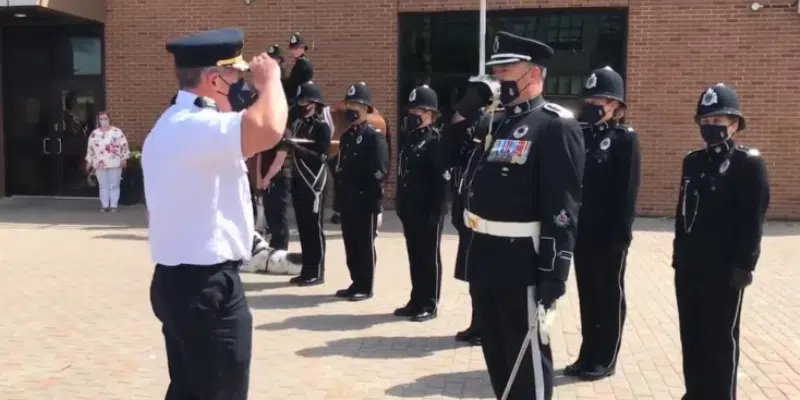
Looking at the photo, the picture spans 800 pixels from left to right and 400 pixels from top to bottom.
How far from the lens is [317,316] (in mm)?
6789

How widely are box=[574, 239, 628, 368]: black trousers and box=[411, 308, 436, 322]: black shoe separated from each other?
1.75 metres

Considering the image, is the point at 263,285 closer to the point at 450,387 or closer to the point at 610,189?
the point at 450,387

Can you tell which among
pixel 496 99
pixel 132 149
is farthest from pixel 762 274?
pixel 132 149

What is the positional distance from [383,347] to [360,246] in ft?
5.49

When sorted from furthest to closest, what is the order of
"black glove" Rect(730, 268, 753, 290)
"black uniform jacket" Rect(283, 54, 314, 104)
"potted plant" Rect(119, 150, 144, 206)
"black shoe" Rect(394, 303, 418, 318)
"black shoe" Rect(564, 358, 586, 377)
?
"potted plant" Rect(119, 150, 144, 206), "black uniform jacket" Rect(283, 54, 314, 104), "black shoe" Rect(394, 303, 418, 318), "black shoe" Rect(564, 358, 586, 377), "black glove" Rect(730, 268, 753, 290)

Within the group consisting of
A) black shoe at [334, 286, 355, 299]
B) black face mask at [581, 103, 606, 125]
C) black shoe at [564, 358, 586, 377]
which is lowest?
black shoe at [334, 286, 355, 299]

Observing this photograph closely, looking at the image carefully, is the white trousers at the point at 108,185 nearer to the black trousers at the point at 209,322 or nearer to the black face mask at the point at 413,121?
the black face mask at the point at 413,121

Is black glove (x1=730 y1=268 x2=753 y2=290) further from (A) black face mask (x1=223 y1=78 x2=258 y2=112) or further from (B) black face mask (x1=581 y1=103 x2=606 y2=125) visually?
(A) black face mask (x1=223 y1=78 x2=258 y2=112)

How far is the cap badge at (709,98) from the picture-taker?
4156 mm

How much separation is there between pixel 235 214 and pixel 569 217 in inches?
59.6

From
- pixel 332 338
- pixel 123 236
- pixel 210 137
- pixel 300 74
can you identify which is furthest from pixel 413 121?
pixel 123 236

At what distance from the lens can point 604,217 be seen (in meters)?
5.01

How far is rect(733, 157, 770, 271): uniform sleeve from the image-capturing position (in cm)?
394

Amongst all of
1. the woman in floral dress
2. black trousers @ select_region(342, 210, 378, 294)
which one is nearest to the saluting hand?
black trousers @ select_region(342, 210, 378, 294)
